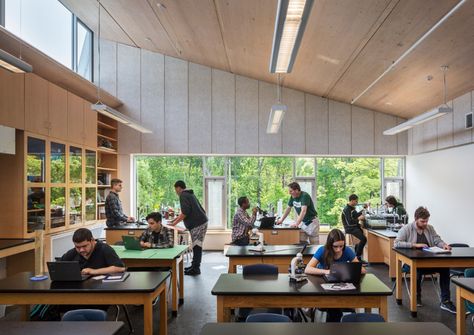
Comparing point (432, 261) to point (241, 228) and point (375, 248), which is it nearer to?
point (241, 228)

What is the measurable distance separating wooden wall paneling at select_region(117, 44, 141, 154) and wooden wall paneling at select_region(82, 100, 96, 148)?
3.82 ft

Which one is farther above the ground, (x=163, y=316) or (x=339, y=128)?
(x=339, y=128)

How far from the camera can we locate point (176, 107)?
27.6 feet

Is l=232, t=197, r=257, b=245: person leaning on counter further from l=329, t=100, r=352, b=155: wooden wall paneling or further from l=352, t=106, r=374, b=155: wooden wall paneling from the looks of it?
l=352, t=106, r=374, b=155: wooden wall paneling

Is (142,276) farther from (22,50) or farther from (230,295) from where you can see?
(22,50)

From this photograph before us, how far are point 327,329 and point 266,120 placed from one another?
21.3 feet

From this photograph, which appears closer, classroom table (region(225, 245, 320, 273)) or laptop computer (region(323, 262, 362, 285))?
laptop computer (region(323, 262, 362, 285))

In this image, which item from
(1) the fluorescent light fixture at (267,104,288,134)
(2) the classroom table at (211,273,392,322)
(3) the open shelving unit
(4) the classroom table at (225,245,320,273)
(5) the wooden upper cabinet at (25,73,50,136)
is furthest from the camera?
(3) the open shelving unit

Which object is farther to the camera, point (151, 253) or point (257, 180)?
point (257, 180)

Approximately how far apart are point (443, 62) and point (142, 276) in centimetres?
480

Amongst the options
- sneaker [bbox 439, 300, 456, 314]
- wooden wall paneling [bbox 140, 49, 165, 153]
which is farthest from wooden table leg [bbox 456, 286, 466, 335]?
wooden wall paneling [bbox 140, 49, 165, 153]

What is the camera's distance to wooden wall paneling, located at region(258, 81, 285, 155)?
27.5 feet

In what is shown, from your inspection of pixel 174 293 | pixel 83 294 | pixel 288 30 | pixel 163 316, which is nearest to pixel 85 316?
pixel 83 294

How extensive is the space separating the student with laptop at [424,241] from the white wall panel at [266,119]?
4.05 m
